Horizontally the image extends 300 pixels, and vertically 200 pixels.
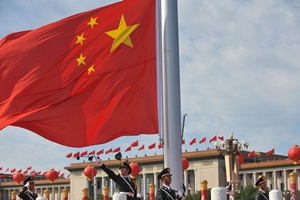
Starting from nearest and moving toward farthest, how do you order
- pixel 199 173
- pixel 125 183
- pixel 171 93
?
pixel 171 93, pixel 125 183, pixel 199 173

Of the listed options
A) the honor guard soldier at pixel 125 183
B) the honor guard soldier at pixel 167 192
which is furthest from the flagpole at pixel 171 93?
the honor guard soldier at pixel 125 183

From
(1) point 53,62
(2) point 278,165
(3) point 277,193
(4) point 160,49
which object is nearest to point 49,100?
(1) point 53,62

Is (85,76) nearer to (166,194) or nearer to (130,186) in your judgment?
(130,186)

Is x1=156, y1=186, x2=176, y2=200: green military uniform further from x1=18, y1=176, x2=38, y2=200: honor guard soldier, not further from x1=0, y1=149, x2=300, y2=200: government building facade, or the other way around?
x1=0, y1=149, x2=300, y2=200: government building facade

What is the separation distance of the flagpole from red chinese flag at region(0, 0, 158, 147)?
457 millimetres

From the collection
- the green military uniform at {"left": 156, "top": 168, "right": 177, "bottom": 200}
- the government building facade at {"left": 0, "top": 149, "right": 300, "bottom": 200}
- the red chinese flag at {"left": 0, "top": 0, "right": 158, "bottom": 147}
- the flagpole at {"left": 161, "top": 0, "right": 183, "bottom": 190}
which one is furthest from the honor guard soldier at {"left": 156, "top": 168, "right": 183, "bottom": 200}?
the government building facade at {"left": 0, "top": 149, "right": 300, "bottom": 200}

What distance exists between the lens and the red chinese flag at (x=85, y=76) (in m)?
8.70

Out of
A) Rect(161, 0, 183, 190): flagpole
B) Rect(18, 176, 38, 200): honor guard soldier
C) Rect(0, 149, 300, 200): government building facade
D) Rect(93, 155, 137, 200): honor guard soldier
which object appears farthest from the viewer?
Rect(0, 149, 300, 200): government building facade

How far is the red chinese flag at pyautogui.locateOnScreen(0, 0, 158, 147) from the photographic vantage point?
8.70 metres

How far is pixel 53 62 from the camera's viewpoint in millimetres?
9109

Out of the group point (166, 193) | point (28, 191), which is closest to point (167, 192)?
point (166, 193)

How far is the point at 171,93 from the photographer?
823 cm

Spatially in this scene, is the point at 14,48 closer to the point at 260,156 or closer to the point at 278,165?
the point at 278,165

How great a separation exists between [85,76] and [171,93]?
4.73 feet
